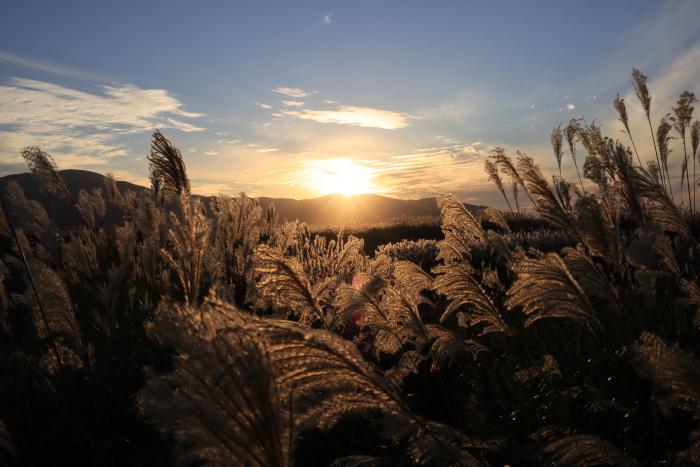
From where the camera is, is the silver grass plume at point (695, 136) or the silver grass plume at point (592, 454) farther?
the silver grass plume at point (695, 136)

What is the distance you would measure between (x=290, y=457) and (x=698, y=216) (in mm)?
15478

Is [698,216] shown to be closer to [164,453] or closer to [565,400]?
[565,400]

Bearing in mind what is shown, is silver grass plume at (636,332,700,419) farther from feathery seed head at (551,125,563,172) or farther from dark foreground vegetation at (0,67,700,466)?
feathery seed head at (551,125,563,172)

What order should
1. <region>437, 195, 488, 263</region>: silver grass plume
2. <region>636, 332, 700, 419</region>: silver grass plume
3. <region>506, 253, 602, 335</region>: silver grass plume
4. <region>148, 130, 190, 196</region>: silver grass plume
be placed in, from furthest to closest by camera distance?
1. <region>148, 130, 190, 196</region>: silver grass plume
2. <region>437, 195, 488, 263</region>: silver grass plume
3. <region>506, 253, 602, 335</region>: silver grass plume
4. <region>636, 332, 700, 419</region>: silver grass plume

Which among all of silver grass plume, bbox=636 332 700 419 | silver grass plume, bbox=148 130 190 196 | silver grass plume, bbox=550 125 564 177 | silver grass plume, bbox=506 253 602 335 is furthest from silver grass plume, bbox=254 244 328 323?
silver grass plume, bbox=550 125 564 177

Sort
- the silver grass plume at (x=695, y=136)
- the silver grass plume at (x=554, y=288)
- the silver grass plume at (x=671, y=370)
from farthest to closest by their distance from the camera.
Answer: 1. the silver grass plume at (x=695, y=136)
2. the silver grass plume at (x=554, y=288)
3. the silver grass plume at (x=671, y=370)

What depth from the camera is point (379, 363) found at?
14.7 ft

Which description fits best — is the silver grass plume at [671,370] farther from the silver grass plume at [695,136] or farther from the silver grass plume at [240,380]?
the silver grass plume at [695,136]

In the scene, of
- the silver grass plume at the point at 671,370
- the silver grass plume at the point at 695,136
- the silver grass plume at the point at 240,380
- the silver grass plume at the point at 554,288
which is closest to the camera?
the silver grass plume at the point at 240,380

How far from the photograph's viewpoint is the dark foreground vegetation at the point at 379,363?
106 centimetres

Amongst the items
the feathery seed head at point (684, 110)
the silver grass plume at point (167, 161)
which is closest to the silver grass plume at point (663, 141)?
the feathery seed head at point (684, 110)

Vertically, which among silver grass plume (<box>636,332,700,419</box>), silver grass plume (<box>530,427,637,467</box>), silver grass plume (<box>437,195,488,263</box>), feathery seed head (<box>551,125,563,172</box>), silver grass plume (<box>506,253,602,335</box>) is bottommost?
silver grass plume (<box>530,427,637,467</box>)

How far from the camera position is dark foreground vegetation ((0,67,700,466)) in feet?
3.47

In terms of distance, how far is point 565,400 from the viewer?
2.73 meters
